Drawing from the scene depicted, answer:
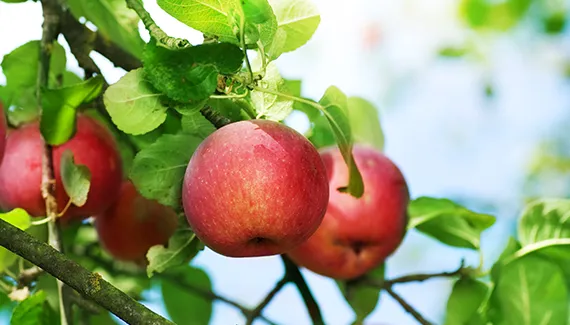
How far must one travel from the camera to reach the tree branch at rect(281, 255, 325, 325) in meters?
0.89

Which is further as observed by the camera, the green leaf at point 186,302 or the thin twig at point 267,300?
the green leaf at point 186,302

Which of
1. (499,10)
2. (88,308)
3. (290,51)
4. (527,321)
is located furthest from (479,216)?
(499,10)

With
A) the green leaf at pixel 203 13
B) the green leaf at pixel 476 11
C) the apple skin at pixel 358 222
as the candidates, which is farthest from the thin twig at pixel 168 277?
the green leaf at pixel 476 11

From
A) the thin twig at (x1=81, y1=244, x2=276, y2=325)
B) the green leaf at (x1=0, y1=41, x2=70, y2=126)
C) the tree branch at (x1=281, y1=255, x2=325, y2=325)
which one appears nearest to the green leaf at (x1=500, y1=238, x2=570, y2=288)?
the tree branch at (x1=281, y1=255, x2=325, y2=325)

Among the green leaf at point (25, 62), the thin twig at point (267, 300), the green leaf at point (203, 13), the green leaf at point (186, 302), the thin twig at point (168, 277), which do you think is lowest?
the green leaf at point (186, 302)

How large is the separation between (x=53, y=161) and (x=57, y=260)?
0.34m

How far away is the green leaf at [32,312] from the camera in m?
0.71

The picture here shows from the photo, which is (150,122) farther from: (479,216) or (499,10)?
(499,10)

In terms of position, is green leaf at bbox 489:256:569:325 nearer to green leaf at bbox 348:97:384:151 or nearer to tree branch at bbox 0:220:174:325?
green leaf at bbox 348:97:384:151

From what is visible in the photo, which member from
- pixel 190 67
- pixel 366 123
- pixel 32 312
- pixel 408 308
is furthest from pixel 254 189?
pixel 366 123

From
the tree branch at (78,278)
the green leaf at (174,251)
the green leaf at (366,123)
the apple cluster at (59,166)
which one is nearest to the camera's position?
the tree branch at (78,278)

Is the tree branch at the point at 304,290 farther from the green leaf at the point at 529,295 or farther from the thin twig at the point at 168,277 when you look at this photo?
the green leaf at the point at 529,295

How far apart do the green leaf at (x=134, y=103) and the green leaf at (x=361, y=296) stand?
0.44 meters

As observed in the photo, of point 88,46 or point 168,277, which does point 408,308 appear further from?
point 88,46
